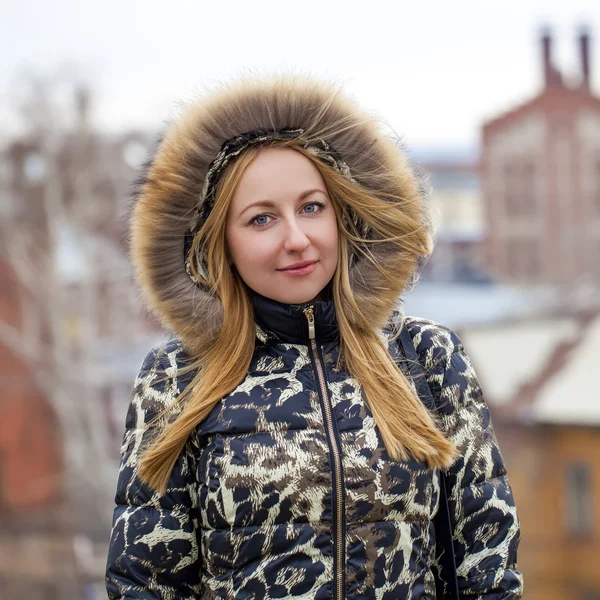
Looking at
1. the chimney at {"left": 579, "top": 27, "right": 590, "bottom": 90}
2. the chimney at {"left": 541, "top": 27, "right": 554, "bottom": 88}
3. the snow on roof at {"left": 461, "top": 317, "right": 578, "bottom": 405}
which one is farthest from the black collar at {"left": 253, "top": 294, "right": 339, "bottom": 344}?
the chimney at {"left": 541, "top": 27, "right": 554, "bottom": 88}

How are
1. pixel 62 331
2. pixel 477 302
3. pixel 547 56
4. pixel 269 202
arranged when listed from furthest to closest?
pixel 547 56
pixel 477 302
pixel 62 331
pixel 269 202

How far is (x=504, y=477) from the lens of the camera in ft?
4.95

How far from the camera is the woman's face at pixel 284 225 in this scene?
148 centimetres

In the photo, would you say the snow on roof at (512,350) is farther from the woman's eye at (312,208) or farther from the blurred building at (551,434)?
the woman's eye at (312,208)

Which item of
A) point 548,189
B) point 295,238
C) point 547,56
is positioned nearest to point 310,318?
point 295,238

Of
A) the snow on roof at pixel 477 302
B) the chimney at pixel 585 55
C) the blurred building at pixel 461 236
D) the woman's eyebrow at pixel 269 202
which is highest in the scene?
the chimney at pixel 585 55

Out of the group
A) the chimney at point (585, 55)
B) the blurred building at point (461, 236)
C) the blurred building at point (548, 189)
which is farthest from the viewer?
the chimney at point (585, 55)

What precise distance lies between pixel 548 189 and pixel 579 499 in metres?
5.02

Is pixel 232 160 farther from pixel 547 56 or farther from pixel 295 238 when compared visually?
pixel 547 56

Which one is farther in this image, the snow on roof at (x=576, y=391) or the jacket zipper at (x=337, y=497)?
the snow on roof at (x=576, y=391)

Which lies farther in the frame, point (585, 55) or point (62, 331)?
point (585, 55)

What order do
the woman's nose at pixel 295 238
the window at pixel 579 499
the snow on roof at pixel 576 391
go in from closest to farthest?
the woman's nose at pixel 295 238 < the window at pixel 579 499 < the snow on roof at pixel 576 391

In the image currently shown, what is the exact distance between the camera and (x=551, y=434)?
45.1ft

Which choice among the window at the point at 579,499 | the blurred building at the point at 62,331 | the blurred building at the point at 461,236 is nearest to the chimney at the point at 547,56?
the blurred building at the point at 461,236
